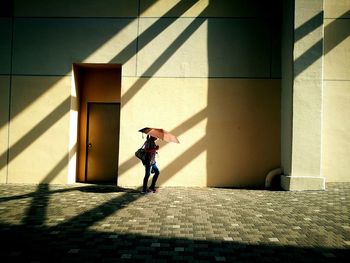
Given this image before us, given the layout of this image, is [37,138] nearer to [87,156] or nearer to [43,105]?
[43,105]

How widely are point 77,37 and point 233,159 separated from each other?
18.8ft

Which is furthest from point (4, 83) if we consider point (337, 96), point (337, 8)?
point (337, 8)

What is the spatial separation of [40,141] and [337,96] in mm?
8555

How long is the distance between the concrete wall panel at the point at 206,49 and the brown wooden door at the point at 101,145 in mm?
1878

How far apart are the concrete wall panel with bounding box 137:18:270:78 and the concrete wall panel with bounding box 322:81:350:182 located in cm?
212

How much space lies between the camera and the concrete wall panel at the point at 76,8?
8547 mm

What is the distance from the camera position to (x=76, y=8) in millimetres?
8586

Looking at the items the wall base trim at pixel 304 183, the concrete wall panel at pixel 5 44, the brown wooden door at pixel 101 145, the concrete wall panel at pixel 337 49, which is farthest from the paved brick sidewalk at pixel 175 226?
the concrete wall panel at pixel 5 44

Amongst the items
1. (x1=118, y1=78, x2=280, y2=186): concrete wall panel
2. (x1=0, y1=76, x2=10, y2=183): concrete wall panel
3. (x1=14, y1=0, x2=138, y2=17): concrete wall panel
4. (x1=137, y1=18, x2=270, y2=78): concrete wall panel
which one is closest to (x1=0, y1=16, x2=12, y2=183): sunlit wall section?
(x1=0, y1=76, x2=10, y2=183): concrete wall panel

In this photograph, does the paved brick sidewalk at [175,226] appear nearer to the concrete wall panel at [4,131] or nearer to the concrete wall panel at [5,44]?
the concrete wall panel at [4,131]

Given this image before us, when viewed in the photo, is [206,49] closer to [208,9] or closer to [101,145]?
[208,9]

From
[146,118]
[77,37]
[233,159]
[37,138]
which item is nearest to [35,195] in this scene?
[37,138]

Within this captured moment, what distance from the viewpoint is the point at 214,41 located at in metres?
8.44

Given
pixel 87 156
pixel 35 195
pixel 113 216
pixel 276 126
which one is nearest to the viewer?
pixel 113 216
